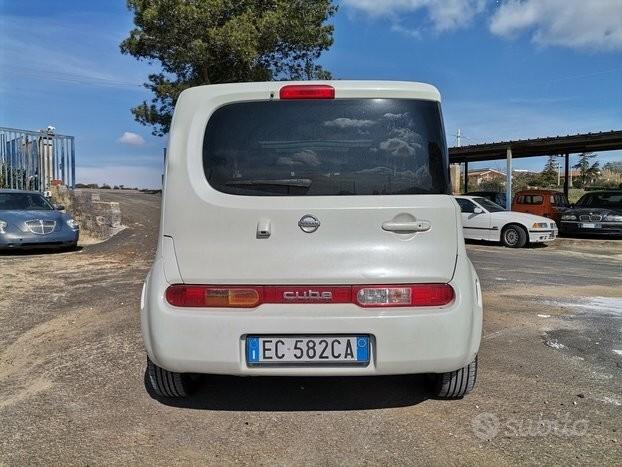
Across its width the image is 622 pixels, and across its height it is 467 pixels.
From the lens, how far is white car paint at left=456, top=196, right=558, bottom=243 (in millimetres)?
14016

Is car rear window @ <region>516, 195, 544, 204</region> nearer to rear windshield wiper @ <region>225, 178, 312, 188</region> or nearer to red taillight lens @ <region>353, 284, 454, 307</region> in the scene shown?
red taillight lens @ <region>353, 284, 454, 307</region>

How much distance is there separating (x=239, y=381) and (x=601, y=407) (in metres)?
2.37

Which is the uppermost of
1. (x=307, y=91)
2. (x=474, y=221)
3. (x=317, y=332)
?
(x=307, y=91)

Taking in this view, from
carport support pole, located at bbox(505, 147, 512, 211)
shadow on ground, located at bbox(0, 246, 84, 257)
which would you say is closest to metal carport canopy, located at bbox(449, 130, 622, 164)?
carport support pole, located at bbox(505, 147, 512, 211)

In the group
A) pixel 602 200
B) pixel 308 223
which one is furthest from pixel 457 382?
pixel 602 200

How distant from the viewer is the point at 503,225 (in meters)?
14.3

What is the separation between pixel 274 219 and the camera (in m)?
3.00

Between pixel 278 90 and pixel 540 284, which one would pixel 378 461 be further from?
pixel 540 284

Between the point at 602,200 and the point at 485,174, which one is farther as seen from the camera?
the point at 485,174

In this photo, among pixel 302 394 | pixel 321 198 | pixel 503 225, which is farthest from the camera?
pixel 503 225

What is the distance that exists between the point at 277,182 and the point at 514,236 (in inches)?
485

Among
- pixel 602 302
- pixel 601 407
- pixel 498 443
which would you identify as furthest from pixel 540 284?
pixel 498 443

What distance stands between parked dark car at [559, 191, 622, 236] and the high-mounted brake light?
15559mm

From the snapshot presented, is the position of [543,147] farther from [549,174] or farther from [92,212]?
[549,174]
